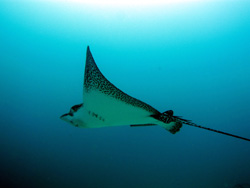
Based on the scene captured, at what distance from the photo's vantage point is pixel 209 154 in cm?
1695

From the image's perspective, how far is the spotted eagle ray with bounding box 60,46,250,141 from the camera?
6.86 ft

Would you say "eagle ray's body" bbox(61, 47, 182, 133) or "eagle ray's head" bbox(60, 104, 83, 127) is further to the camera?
"eagle ray's head" bbox(60, 104, 83, 127)

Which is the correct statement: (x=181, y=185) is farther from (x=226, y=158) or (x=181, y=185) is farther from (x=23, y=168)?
(x=23, y=168)

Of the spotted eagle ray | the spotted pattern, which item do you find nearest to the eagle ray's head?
the spotted eagle ray

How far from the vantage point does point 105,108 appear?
2.31 m

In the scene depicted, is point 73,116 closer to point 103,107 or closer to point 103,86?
point 103,107

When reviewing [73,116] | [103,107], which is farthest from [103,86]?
[73,116]

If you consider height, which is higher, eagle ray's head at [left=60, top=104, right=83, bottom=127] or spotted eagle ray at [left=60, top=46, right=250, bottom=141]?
spotted eagle ray at [left=60, top=46, right=250, bottom=141]

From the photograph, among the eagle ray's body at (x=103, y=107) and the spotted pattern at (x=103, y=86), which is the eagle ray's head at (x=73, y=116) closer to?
the eagle ray's body at (x=103, y=107)

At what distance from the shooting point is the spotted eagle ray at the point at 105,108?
6.86 feet

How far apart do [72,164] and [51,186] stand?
2.91 m

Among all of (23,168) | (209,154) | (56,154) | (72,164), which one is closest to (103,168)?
(72,164)

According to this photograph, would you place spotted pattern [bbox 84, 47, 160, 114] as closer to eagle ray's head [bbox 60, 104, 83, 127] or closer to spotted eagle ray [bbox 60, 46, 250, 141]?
spotted eagle ray [bbox 60, 46, 250, 141]

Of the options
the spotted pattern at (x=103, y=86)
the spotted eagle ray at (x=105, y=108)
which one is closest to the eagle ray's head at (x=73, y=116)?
the spotted eagle ray at (x=105, y=108)
